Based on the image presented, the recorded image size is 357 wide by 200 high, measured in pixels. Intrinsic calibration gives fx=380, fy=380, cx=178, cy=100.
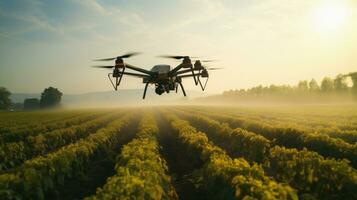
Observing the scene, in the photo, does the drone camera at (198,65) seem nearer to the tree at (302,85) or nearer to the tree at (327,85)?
the tree at (327,85)

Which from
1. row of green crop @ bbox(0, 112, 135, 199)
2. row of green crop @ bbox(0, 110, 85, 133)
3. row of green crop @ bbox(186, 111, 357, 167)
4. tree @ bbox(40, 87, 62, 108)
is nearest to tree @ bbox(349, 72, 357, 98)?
row of green crop @ bbox(0, 110, 85, 133)

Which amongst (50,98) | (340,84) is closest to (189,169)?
(340,84)

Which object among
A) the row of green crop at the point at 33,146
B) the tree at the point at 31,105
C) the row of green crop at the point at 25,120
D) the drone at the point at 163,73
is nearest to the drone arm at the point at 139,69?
the drone at the point at 163,73

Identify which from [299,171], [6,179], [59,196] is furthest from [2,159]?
[299,171]

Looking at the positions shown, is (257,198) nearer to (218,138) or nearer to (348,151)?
(348,151)

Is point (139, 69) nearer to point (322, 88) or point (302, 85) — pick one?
point (322, 88)

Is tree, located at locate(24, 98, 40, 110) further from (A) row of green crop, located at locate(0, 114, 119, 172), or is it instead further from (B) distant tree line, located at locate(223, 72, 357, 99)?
(A) row of green crop, located at locate(0, 114, 119, 172)

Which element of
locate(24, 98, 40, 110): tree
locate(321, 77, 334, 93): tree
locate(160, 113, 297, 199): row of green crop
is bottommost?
locate(24, 98, 40, 110): tree
